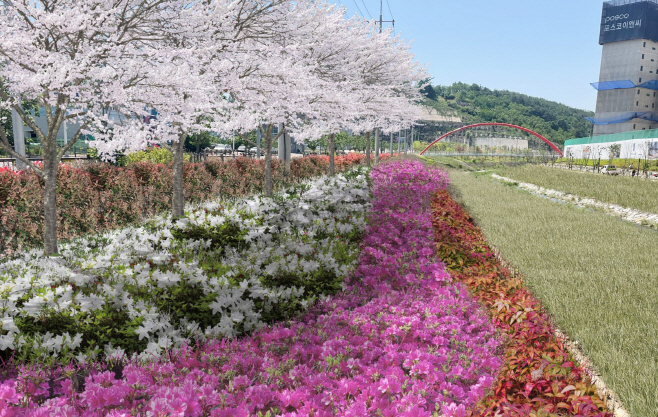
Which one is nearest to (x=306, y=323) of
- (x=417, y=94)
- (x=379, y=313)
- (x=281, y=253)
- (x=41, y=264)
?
(x=379, y=313)

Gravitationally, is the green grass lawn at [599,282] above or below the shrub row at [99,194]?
below

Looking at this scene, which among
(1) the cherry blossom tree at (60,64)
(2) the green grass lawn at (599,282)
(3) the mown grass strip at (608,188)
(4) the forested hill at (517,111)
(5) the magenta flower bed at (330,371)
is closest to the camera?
(5) the magenta flower bed at (330,371)

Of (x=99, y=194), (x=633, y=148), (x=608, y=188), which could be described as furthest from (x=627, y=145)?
(x=99, y=194)

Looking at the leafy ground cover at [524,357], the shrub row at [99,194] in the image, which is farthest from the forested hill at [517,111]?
the leafy ground cover at [524,357]

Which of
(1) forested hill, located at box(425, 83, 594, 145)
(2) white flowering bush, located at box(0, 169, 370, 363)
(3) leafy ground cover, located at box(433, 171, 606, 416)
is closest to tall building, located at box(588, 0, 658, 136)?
(1) forested hill, located at box(425, 83, 594, 145)

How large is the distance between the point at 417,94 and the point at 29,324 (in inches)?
997

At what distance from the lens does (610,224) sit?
33.4ft

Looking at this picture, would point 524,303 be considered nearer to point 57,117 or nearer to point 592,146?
point 57,117

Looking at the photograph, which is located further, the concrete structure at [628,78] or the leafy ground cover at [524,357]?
the concrete structure at [628,78]

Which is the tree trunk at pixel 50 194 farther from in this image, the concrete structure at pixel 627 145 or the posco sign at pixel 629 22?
the posco sign at pixel 629 22

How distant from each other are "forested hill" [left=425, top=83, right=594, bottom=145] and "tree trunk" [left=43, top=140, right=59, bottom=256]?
141 meters

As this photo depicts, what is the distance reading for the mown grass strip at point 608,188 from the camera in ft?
49.6

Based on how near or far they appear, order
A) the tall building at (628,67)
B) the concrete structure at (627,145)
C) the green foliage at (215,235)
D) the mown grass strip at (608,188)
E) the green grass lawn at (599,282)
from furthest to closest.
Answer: the tall building at (628,67) → the concrete structure at (627,145) → the mown grass strip at (608,188) → the green foliage at (215,235) → the green grass lawn at (599,282)

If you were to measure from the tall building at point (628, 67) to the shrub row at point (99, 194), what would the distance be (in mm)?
95918
